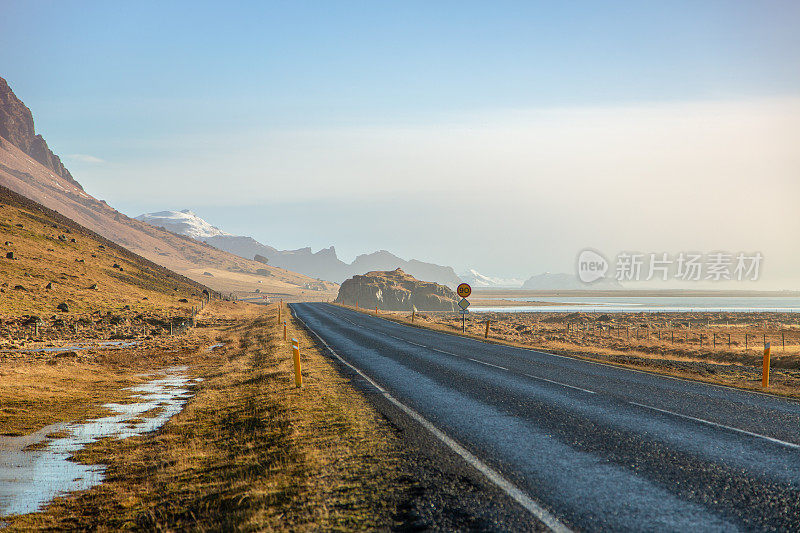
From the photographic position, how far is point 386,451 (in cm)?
692

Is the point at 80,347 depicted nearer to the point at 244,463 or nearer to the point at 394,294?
the point at 244,463

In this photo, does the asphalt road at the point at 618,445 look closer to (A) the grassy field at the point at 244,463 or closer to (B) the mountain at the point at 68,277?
(A) the grassy field at the point at 244,463

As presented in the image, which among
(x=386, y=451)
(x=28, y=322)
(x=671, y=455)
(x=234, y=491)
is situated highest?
(x=671, y=455)

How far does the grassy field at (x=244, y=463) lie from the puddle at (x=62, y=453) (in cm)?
36

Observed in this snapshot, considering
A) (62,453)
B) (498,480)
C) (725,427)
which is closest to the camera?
(498,480)

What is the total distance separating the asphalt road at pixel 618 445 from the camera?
4711 mm

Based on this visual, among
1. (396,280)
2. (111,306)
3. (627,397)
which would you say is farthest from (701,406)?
(396,280)

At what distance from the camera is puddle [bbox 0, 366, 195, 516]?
7.63 meters

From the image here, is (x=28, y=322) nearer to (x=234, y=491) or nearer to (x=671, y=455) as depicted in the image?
(x=234, y=491)

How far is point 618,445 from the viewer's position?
693 cm

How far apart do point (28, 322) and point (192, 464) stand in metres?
37.7

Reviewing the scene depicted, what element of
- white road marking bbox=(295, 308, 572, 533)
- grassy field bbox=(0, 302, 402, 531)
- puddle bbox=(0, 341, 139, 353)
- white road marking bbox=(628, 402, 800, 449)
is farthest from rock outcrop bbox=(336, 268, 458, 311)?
white road marking bbox=(295, 308, 572, 533)

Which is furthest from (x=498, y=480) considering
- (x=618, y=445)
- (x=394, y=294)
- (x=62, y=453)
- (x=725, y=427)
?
(x=394, y=294)

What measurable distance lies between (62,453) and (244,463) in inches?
192
